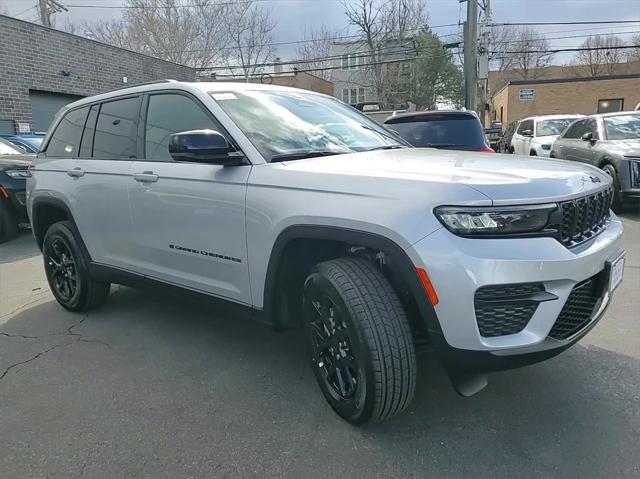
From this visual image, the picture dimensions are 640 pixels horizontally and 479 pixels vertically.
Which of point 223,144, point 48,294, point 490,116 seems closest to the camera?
point 223,144

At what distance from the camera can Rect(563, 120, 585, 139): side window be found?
1047cm

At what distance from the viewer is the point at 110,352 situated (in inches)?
146

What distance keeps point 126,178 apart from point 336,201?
1.91 metres

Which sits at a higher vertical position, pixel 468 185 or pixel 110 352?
pixel 468 185

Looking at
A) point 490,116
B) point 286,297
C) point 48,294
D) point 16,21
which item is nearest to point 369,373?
point 286,297

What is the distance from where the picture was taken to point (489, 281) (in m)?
2.03

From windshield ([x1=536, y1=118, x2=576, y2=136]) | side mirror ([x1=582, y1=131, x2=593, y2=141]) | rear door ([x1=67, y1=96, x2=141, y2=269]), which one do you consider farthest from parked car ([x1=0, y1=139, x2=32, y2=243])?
windshield ([x1=536, y1=118, x2=576, y2=136])

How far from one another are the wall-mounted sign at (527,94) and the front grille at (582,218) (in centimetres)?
3126

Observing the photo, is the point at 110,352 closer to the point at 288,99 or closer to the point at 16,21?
the point at 288,99

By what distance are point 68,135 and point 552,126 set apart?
13673 mm

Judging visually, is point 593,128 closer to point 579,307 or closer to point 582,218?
point 582,218

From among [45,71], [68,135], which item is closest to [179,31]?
[45,71]

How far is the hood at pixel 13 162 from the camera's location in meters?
7.69

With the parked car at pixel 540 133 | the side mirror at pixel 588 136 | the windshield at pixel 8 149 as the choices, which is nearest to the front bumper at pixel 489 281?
the side mirror at pixel 588 136
